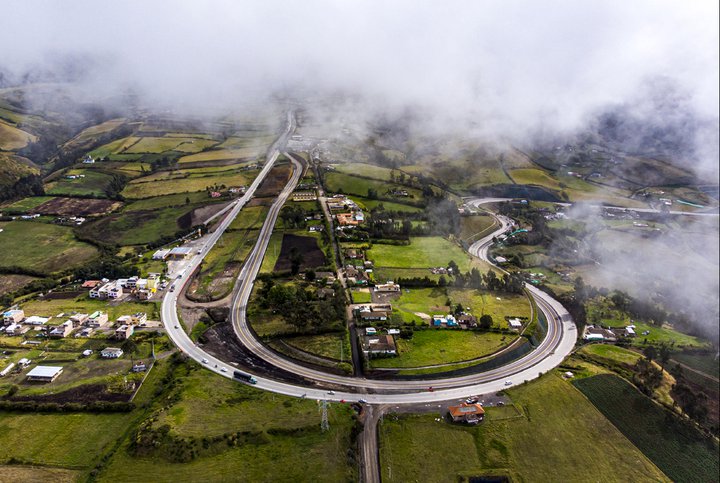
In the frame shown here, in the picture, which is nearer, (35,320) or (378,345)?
(378,345)

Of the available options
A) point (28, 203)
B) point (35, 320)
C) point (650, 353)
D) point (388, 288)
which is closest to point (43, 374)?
point (35, 320)

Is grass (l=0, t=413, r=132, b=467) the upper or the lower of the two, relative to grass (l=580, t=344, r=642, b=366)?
upper

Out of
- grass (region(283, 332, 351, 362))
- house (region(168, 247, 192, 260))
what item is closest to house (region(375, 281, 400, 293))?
grass (region(283, 332, 351, 362))

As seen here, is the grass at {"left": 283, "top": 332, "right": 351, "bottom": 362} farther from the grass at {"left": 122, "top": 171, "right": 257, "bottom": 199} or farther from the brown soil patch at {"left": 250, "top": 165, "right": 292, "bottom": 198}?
the grass at {"left": 122, "top": 171, "right": 257, "bottom": 199}

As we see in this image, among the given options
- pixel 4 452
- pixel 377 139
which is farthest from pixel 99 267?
pixel 377 139

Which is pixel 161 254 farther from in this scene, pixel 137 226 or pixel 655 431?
pixel 655 431
